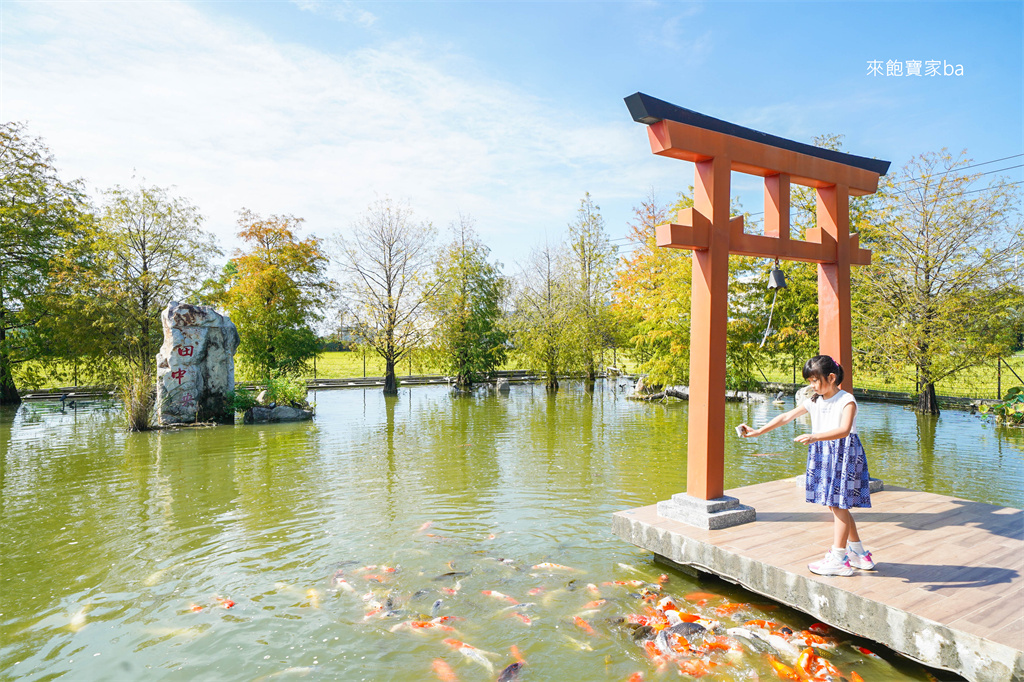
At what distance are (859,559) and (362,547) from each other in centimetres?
461

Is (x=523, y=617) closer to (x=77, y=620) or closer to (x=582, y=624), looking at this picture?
(x=582, y=624)

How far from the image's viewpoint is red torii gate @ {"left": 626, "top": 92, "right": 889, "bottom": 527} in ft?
17.0

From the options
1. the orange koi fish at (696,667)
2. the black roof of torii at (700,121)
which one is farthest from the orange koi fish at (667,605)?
the black roof of torii at (700,121)

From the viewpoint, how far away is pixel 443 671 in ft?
13.1

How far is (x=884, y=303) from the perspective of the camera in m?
15.7

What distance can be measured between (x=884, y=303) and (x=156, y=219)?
2317cm

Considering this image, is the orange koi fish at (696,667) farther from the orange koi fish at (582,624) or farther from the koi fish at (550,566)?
the koi fish at (550,566)

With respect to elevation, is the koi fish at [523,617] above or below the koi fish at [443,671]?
above

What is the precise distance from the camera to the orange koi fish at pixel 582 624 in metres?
4.48

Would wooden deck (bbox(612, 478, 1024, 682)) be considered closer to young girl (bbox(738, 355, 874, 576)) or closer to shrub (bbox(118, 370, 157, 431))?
young girl (bbox(738, 355, 874, 576))

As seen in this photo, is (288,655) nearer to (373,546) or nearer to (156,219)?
(373,546)

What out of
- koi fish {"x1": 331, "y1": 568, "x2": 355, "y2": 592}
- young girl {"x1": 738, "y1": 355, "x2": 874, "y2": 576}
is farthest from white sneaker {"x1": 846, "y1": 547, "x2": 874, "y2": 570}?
koi fish {"x1": 331, "y1": 568, "x2": 355, "y2": 592}

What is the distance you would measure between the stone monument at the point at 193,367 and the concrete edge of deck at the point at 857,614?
13861 millimetres

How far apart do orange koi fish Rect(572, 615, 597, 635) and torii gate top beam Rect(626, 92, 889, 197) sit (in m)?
3.89
